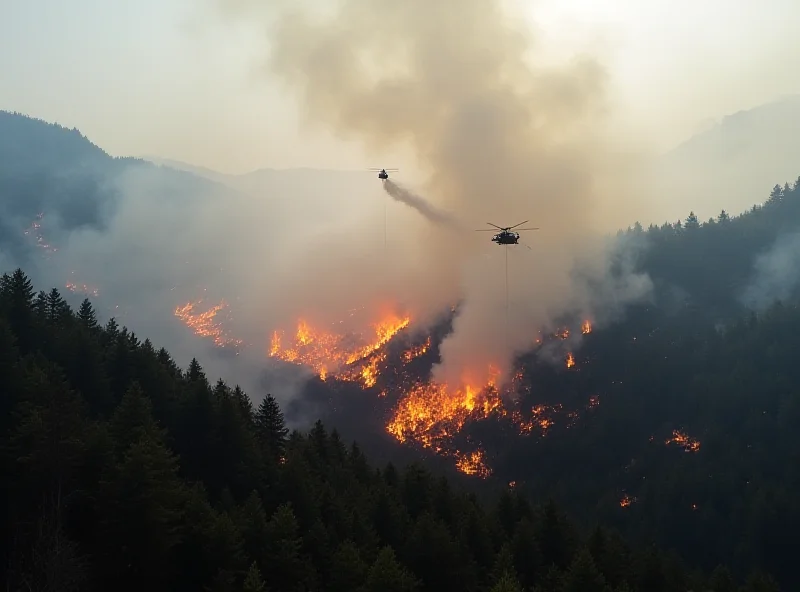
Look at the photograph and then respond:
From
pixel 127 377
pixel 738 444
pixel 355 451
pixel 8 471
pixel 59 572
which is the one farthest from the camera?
pixel 738 444

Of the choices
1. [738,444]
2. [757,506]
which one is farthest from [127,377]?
[738,444]

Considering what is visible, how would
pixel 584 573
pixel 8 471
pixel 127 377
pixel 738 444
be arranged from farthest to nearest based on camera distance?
1. pixel 738 444
2. pixel 127 377
3. pixel 584 573
4. pixel 8 471

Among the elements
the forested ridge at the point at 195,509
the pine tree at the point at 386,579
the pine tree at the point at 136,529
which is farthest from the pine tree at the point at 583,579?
the pine tree at the point at 136,529

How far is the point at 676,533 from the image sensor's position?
571ft

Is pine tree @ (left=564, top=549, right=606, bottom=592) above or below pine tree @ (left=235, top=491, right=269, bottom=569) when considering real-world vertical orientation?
below

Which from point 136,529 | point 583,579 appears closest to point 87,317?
point 136,529

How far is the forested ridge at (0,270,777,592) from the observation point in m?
42.2

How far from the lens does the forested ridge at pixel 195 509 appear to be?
42219mm

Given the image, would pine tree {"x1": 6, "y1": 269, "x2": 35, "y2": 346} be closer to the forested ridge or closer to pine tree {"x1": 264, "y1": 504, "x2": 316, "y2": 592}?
the forested ridge

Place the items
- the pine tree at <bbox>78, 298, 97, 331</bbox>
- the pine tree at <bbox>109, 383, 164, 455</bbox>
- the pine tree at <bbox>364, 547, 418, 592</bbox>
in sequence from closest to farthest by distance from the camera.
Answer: the pine tree at <bbox>364, 547, 418, 592</bbox>
the pine tree at <bbox>109, 383, 164, 455</bbox>
the pine tree at <bbox>78, 298, 97, 331</bbox>

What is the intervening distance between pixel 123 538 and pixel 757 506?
158794 millimetres

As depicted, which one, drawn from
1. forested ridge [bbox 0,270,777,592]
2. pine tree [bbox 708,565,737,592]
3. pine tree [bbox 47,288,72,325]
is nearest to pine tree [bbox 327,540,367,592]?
forested ridge [bbox 0,270,777,592]

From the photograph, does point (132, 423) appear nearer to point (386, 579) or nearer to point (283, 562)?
point (283, 562)

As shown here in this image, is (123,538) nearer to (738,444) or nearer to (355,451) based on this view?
(355,451)
